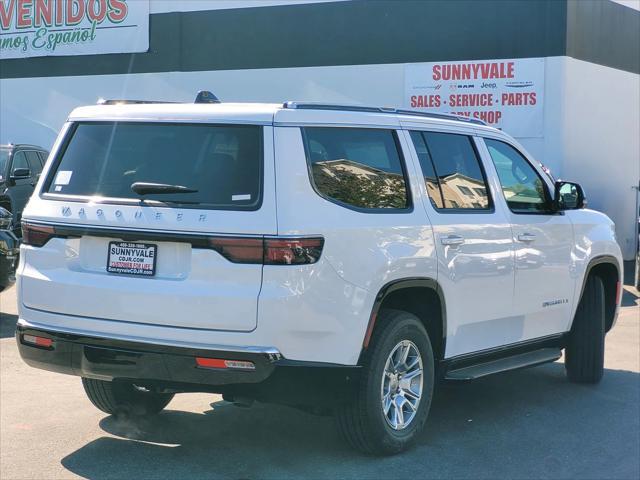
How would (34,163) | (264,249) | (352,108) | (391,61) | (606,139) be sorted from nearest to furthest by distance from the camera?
1. (264,249)
2. (352,108)
3. (34,163)
4. (606,139)
5. (391,61)

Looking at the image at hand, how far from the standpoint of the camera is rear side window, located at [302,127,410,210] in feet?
17.2

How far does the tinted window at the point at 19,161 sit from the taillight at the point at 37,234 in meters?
11.0

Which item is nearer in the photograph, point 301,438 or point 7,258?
point 301,438

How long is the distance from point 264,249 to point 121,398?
1.94m

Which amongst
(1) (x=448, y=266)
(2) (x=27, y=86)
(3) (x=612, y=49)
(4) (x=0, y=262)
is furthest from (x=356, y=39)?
(1) (x=448, y=266)

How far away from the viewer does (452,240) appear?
592 cm

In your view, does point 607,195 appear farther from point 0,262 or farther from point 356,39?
point 0,262

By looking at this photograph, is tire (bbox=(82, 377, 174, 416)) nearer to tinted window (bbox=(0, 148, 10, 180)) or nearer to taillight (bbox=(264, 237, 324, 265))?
taillight (bbox=(264, 237, 324, 265))

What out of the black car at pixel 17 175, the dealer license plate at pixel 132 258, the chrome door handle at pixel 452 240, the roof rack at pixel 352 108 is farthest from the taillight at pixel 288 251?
the black car at pixel 17 175

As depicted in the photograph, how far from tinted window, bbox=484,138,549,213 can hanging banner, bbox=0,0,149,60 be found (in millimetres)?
16302

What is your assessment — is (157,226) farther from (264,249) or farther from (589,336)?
(589,336)

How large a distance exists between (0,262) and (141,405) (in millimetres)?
4181

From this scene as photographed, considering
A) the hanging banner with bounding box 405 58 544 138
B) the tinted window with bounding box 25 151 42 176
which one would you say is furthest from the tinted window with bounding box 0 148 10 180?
the hanging banner with bounding box 405 58 544 138

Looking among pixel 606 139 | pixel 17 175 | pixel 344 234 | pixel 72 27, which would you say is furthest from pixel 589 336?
pixel 72 27
